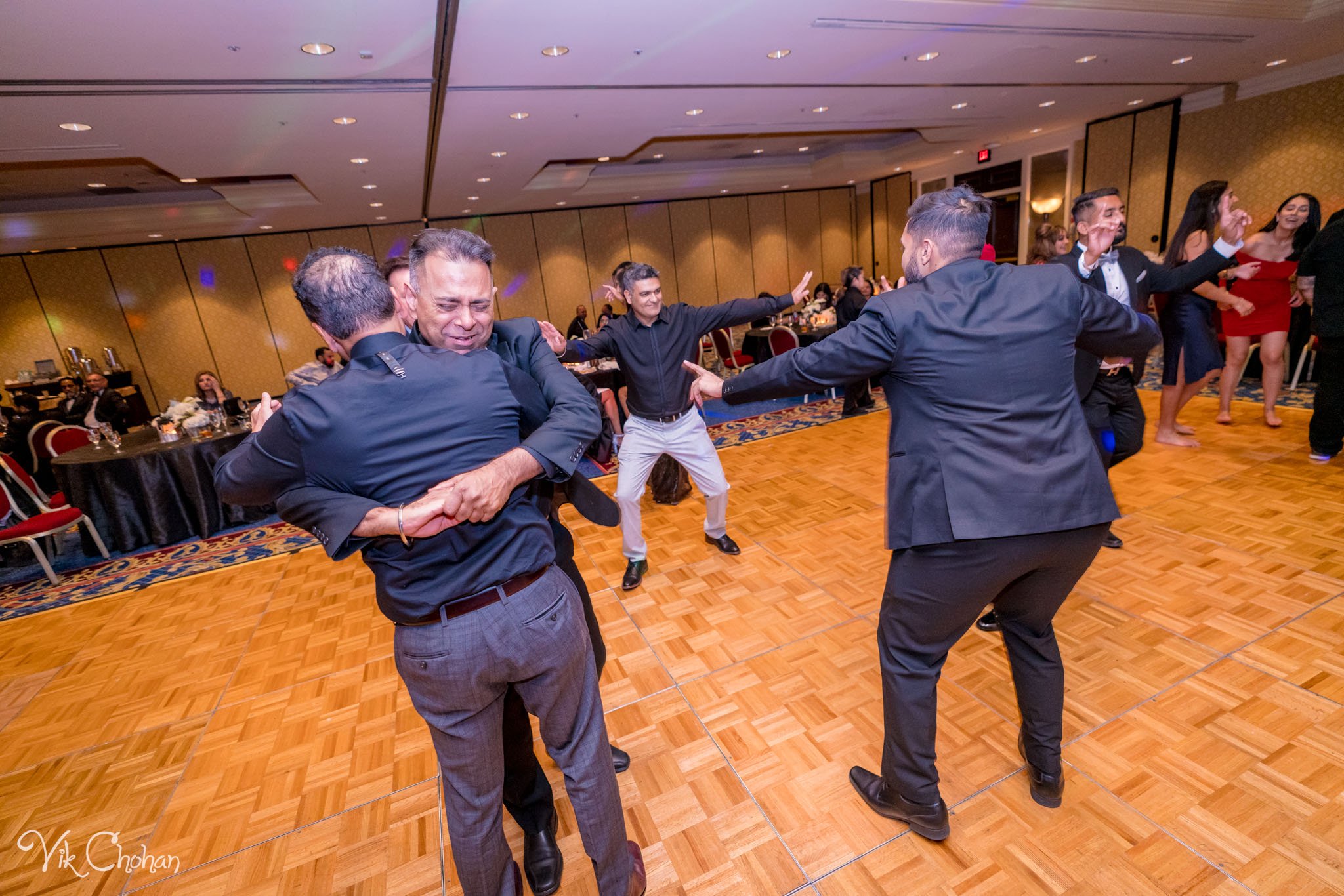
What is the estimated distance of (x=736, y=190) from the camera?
1314 centimetres

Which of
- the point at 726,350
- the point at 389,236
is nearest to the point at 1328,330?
the point at 726,350

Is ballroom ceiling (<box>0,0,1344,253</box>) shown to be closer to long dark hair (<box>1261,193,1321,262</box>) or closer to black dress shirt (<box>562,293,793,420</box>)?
long dark hair (<box>1261,193,1321,262</box>)

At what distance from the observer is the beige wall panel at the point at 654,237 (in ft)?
43.4

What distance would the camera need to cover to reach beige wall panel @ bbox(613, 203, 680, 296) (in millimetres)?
13234

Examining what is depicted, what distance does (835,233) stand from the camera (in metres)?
14.8

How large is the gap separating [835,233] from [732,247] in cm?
285

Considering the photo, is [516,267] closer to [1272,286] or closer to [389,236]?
[389,236]

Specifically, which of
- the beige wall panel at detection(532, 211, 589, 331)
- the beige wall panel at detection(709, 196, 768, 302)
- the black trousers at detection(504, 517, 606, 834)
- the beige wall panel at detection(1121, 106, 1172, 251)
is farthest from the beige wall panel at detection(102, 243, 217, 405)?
the beige wall panel at detection(1121, 106, 1172, 251)

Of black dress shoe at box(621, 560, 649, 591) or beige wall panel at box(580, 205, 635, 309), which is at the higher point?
beige wall panel at box(580, 205, 635, 309)

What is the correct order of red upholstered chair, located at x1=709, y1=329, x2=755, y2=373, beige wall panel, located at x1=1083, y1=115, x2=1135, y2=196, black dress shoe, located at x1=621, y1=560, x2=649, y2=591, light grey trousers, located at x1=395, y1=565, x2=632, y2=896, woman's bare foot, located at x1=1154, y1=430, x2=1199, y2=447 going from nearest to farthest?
light grey trousers, located at x1=395, y1=565, x2=632, y2=896 → black dress shoe, located at x1=621, y1=560, x2=649, y2=591 → woman's bare foot, located at x1=1154, y1=430, x2=1199, y2=447 → red upholstered chair, located at x1=709, y1=329, x2=755, y2=373 → beige wall panel, located at x1=1083, y1=115, x2=1135, y2=196

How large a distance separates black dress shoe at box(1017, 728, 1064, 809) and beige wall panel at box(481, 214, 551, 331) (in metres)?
11.7

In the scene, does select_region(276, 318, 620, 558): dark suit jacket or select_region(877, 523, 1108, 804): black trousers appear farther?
select_region(877, 523, 1108, 804): black trousers

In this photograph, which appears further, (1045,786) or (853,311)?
(853,311)

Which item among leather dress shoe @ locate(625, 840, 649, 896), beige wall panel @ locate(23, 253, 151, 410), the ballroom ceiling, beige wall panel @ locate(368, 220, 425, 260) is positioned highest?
the ballroom ceiling
